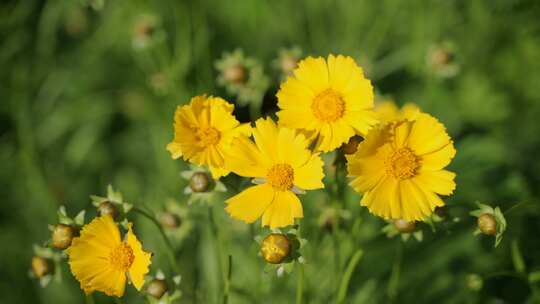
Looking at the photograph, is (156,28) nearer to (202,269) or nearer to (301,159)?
(202,269)

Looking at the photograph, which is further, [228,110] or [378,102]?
[378,102]

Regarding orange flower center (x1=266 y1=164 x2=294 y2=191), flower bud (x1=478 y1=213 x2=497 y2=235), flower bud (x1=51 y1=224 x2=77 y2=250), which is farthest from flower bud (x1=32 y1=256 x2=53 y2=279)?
flower bud (x1=478 y1=213 x2=497 y2=235)

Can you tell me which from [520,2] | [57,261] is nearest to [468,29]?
[520,2]

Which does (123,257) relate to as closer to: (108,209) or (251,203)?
(108,209)

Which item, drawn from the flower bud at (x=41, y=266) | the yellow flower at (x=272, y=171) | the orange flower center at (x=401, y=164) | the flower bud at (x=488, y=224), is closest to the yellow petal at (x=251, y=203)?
the yellow flower at (x=272, y=171)

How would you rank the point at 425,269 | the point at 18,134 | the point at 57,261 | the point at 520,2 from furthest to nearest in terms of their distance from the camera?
the point at 18,134 → the point at 520,2 → the point at 425,269 → the point at 57,261

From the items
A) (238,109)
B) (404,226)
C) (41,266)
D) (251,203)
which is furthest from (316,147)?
(238,109)
